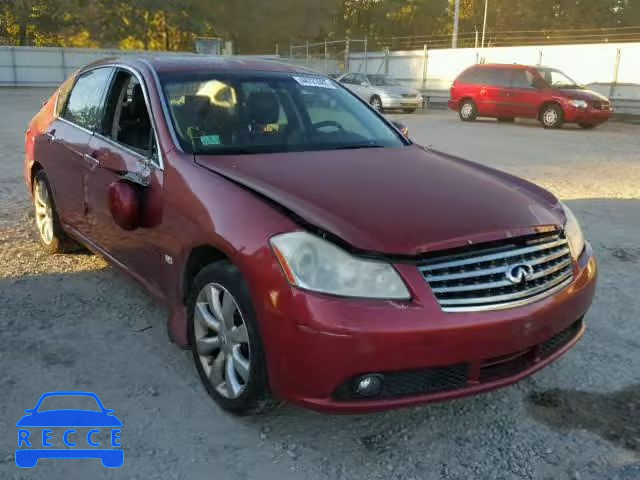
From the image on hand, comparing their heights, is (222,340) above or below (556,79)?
below

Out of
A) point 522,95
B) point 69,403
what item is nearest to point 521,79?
point 522,95

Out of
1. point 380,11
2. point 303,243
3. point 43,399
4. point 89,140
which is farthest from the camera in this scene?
point 380,11

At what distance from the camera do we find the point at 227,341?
277 cm

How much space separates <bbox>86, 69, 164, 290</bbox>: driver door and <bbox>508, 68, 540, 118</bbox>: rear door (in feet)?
51.7

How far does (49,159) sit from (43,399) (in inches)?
89.3

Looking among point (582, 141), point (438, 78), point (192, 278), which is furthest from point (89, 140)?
point (438, 78)

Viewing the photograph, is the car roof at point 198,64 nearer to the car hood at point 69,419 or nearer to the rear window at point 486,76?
the car hood at point 69,419

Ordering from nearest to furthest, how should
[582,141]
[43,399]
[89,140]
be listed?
[43,399], [89,140], [582,141]

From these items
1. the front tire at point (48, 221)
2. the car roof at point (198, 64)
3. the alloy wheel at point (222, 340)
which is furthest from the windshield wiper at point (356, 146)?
the front tire at point (48, 221)

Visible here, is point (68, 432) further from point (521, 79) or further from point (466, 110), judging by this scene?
point (466, 110)

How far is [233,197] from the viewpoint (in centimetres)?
272

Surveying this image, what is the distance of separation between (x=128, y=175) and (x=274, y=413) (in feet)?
5.10

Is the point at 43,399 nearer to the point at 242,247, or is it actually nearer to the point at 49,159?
the point at 242,247

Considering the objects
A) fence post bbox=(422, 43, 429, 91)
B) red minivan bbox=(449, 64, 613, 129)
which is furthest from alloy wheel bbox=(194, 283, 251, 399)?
fence post bbox=(422, 43, 429, 91)
